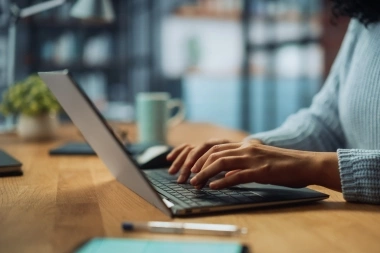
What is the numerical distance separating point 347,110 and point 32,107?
94 cm

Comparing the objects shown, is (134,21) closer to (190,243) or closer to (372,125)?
(372,125)

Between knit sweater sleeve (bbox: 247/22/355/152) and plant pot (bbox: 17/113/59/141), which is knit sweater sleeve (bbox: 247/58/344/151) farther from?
plant pot (bbox: 17/113/59/141)

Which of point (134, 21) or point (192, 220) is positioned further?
point (134, 21)

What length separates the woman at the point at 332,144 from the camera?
2.54ft

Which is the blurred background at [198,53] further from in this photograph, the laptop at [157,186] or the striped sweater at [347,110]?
the laptop at [157,186]

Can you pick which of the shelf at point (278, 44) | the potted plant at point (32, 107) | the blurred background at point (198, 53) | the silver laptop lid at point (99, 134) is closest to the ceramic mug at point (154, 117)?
the potted plant at point (32, 107)

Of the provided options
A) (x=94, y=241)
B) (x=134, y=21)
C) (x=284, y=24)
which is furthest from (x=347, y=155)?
(x=284, y=24)

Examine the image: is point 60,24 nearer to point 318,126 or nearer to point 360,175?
point 318,126

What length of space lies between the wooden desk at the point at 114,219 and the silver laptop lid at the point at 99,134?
0.02m

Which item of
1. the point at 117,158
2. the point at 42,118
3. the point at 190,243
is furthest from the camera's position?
the point at 42,118

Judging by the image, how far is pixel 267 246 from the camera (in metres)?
0.56

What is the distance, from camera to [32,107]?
1601 millimetres

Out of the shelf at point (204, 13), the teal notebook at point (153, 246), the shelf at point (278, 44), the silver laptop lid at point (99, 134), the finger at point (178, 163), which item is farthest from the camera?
the shelf at point (204, 13)

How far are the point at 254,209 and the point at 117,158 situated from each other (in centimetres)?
21
